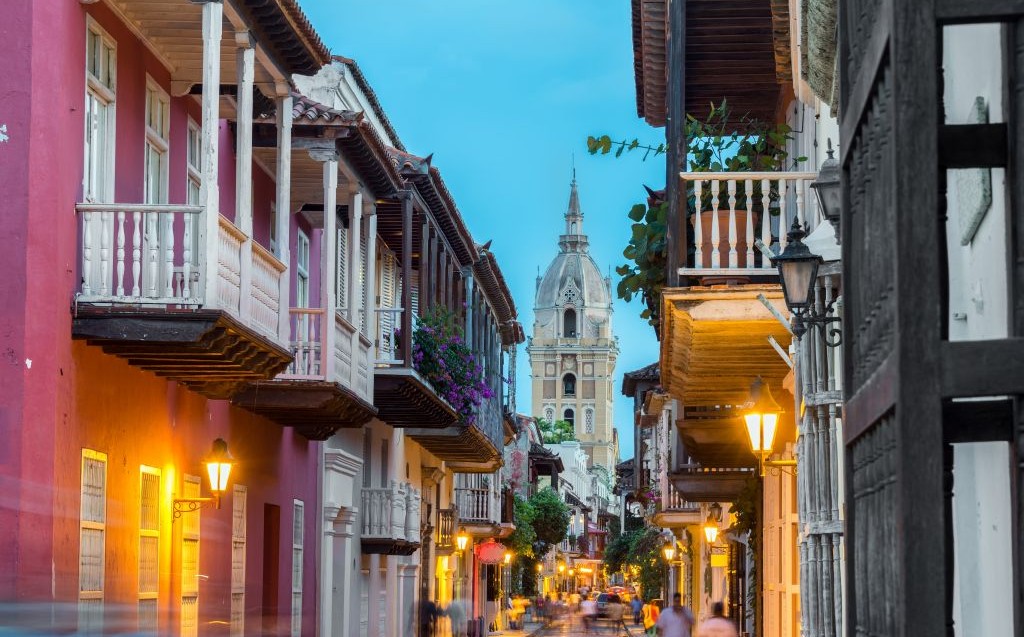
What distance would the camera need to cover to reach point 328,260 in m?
18.6

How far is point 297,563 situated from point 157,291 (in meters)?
10.3

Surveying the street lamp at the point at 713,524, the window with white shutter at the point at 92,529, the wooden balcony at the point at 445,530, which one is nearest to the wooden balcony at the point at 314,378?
the window with white shutter at the point at 92,529

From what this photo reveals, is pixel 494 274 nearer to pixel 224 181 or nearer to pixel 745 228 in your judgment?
pixel 224 181

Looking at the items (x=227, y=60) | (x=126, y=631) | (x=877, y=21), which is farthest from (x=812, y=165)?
(x=877, y=21)

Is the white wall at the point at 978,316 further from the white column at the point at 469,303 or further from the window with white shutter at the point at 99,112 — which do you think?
the white column at the point at 469,303

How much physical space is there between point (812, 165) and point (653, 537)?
42.4 meters

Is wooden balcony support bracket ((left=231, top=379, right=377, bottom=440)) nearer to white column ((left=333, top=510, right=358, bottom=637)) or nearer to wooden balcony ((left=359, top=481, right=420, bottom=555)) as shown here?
white column ((left=333, top=510, right=358, bottom=637))

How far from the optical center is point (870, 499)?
5.87 meters

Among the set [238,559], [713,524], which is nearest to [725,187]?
[238,559]

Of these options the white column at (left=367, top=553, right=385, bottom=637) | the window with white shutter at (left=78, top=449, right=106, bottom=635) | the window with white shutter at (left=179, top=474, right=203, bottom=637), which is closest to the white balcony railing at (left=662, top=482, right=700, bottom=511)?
the white column at (left=367, top=553, right=385, bottom=637)

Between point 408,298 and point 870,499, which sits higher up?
point 408,298

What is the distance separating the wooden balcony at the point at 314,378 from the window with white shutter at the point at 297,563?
294cm

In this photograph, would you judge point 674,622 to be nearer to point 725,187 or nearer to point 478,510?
point 725,187

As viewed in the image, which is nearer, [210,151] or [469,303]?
[210,151]
